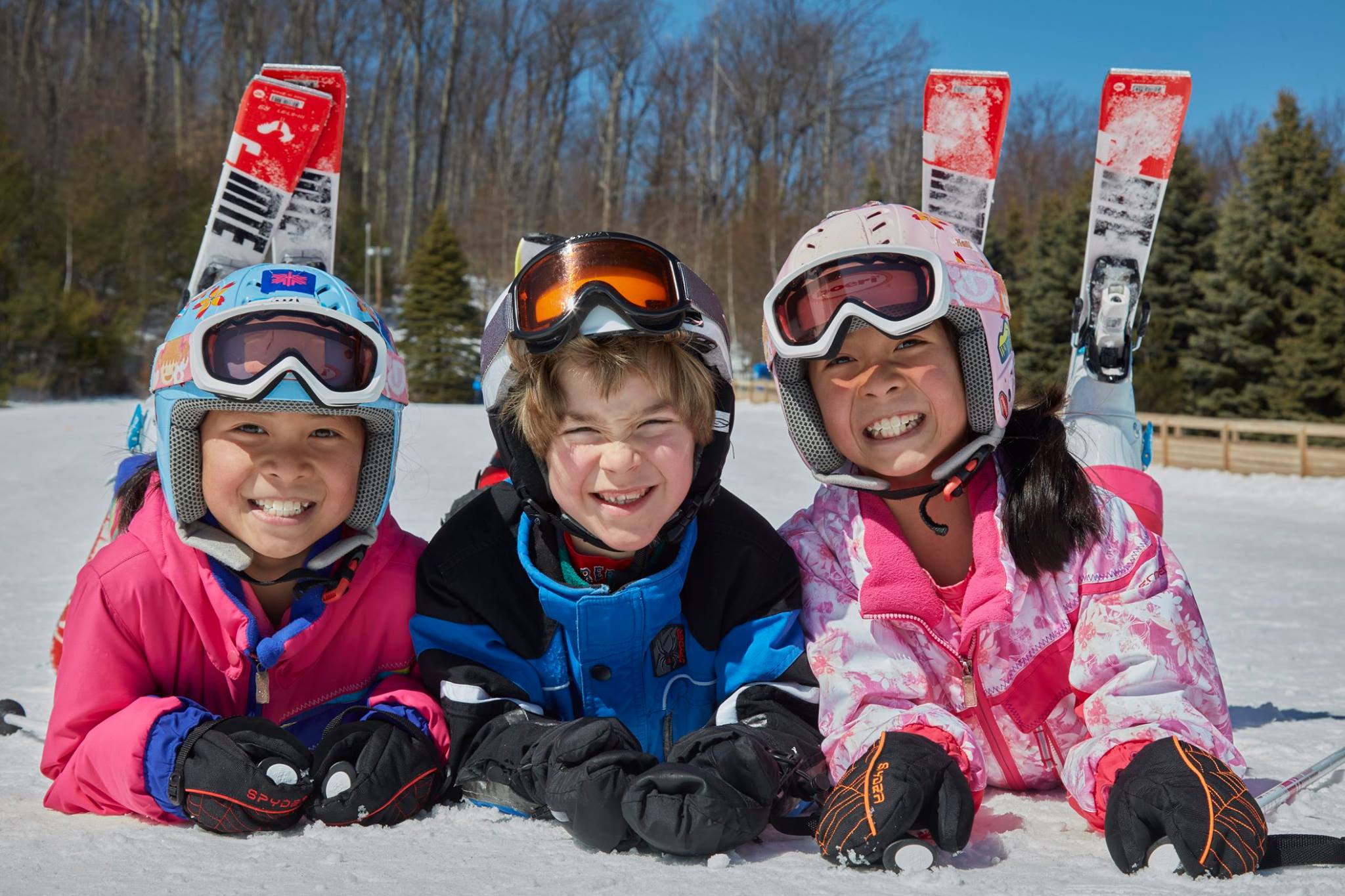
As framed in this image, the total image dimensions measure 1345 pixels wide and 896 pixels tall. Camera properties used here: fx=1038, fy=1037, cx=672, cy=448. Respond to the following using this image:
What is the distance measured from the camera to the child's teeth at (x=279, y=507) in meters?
2.43

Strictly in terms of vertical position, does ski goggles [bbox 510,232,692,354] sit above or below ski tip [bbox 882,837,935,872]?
above

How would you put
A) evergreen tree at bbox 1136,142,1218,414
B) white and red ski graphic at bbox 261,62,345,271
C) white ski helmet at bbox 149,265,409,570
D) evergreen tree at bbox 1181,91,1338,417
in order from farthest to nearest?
evergreen tree at bbox 1136,142,1218,414 < evergreen tree at bbox 1181,91,1338,417 < white and red ski graphic at bbox 261,62,345,271 < white ski helmet at bbox 149,265,409,570

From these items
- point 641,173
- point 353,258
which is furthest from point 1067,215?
point 353,258

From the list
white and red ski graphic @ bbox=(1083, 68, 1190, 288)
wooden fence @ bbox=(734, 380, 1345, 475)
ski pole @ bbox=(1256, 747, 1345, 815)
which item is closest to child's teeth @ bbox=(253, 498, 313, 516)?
ski pole @ bbox=(1256, 747, 1345, 815)

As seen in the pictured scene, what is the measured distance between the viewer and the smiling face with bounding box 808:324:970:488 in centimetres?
242

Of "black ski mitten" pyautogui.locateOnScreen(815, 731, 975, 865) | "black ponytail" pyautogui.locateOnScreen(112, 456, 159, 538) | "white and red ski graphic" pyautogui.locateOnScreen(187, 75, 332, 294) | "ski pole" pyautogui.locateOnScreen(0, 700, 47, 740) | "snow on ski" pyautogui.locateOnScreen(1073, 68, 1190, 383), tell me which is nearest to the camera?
"black ski mitten" pyautogui.locateOnScreen(815, 731, 975, 865)

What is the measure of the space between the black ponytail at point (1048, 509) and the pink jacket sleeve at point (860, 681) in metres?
0.33

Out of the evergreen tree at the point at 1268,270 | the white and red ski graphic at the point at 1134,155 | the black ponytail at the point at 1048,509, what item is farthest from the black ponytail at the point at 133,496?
the evergreen tree at the point at 1268,270

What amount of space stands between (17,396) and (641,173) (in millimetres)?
25429

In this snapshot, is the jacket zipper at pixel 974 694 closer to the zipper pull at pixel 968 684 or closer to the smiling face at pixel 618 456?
the zipper pull at pixel 968 684

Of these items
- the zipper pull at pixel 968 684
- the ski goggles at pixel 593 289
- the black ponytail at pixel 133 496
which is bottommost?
the zipper pull at pixel 968 684

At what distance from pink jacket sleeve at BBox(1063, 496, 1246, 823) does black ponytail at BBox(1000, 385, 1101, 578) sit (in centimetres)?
5

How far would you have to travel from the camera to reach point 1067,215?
94.7 ft

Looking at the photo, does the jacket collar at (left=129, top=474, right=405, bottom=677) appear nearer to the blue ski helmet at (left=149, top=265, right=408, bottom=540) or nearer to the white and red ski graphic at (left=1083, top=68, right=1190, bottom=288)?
the blue ski helmet at (left=149, top=265, right=408, bottom=540)
